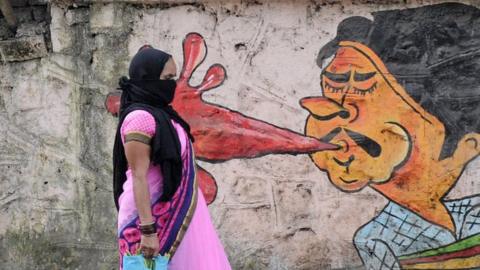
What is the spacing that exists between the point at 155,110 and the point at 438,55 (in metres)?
2.47

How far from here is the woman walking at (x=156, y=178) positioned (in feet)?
10.3

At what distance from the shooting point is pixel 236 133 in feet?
16.6

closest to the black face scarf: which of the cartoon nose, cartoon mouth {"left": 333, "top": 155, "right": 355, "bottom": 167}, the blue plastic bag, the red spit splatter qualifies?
the blue plastic bag

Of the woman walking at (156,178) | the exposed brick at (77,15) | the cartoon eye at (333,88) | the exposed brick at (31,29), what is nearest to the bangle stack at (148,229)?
the woman walking at (156,178)

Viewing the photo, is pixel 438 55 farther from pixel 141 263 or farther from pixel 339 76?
pixel 141 263

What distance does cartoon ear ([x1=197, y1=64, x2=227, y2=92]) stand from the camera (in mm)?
5074

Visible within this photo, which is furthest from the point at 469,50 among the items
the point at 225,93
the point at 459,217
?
the point at 225,93

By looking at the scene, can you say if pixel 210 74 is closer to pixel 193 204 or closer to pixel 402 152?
pixel 402 152

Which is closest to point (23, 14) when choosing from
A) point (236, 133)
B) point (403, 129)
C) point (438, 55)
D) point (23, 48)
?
point (23, 48)

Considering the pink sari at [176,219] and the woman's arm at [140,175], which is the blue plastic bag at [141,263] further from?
the woman's arm at [140,175]

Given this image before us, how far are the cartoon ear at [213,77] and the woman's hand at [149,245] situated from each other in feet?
6.76

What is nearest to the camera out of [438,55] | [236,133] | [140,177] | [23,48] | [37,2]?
[140,177]

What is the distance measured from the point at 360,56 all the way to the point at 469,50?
2.43ft

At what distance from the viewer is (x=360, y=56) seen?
16.4 ft
